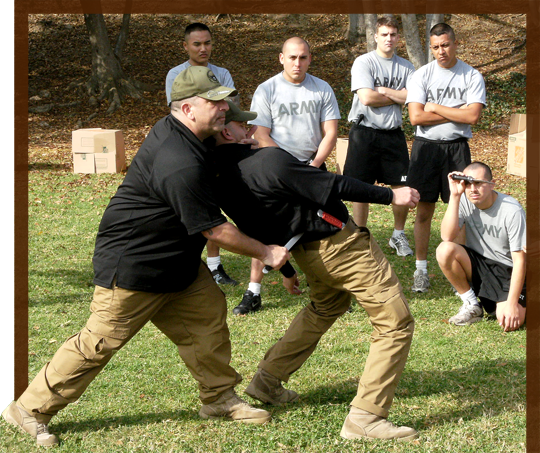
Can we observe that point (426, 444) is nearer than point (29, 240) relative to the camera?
Yes

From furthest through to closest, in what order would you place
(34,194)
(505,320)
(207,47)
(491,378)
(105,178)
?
(105,178) → (34,194) → (207,47) → (505,320) → (491,378)

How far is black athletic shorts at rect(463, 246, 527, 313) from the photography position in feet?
18.7

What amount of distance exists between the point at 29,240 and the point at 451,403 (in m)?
6.22

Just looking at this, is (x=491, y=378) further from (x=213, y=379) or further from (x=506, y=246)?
(x=213, y=379)

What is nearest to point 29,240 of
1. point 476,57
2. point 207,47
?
point 207,47

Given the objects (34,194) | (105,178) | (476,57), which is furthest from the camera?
(476,57)

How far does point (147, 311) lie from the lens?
3941 millimetres

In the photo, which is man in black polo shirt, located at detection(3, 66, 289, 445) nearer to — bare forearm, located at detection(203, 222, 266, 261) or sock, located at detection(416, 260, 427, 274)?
bare forearm, located at detection(203, 222, 266, 261)

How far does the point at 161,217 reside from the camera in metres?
3.74

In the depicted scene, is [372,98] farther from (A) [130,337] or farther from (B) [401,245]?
(A) [130,337]

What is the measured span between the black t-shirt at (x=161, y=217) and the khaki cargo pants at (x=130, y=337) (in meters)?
0.12

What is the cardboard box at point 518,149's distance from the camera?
1199cm

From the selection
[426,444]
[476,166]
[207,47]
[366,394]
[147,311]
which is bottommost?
[426,444]

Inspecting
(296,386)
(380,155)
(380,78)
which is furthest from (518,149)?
(296,386)
